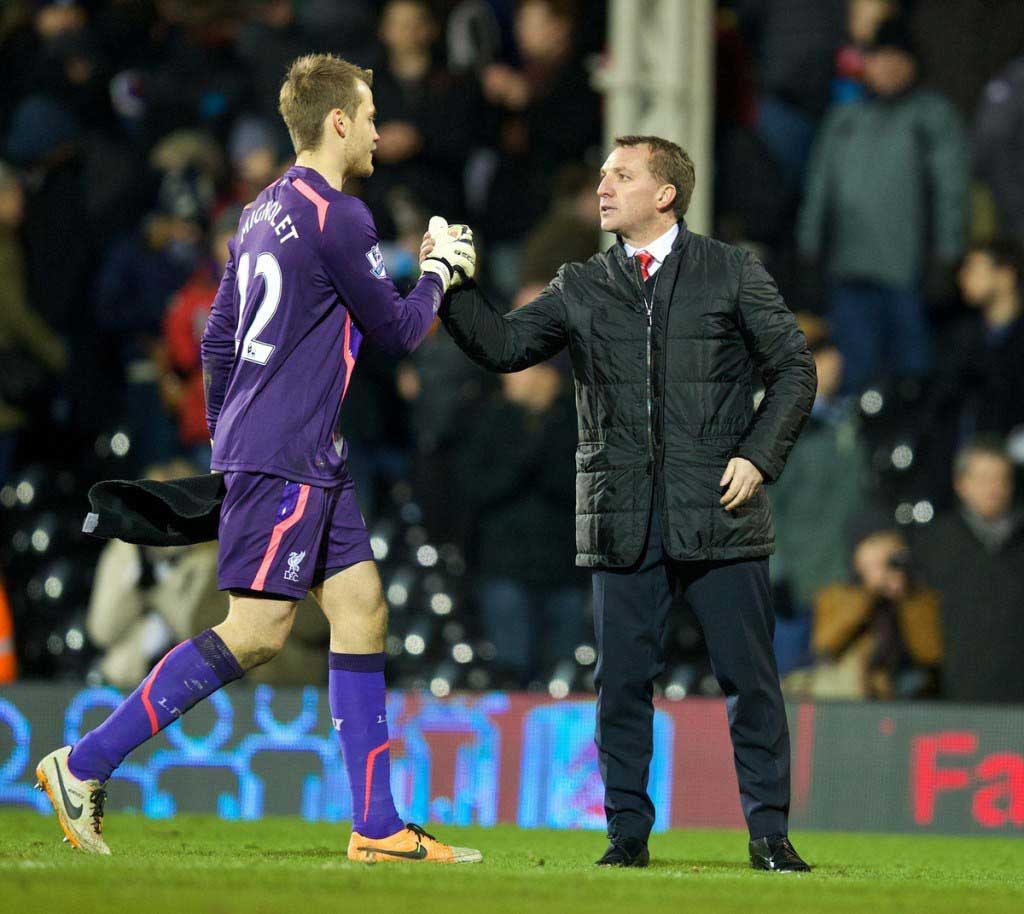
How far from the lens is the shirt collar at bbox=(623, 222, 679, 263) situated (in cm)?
618

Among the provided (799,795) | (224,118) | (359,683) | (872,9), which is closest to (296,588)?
(359,683)

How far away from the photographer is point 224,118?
40.7 ft

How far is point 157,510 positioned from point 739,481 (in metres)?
1.73

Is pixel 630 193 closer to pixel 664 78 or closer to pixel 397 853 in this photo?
pixel 397 853

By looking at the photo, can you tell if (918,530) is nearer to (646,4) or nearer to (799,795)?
(799,795)

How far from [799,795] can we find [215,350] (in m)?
3.83

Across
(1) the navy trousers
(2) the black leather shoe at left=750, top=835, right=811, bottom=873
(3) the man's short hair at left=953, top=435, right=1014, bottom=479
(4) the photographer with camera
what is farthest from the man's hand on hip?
(3) the man's short hair at left=953, top=435, right=1014, bottom=479

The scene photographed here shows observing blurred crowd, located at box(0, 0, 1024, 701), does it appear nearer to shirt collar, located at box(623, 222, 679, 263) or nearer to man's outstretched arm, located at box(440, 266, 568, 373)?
man's outstretched arm, located at box(440, 266, 568, 373)

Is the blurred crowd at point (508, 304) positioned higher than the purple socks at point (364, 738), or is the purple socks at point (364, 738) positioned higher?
the blurred crowd at point (508, 304)

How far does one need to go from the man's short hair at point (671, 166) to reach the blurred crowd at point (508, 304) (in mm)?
3463

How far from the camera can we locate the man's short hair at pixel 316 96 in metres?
5.77

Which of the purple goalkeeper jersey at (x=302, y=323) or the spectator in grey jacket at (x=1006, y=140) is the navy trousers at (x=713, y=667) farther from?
the spectator in grey jacket at (x=1006, y=140)

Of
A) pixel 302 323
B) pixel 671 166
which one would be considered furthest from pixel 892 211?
pixel 302 323

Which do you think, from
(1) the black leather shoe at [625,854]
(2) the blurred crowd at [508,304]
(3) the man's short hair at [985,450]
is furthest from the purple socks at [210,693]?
(3) the man's short hair at [985,450]
